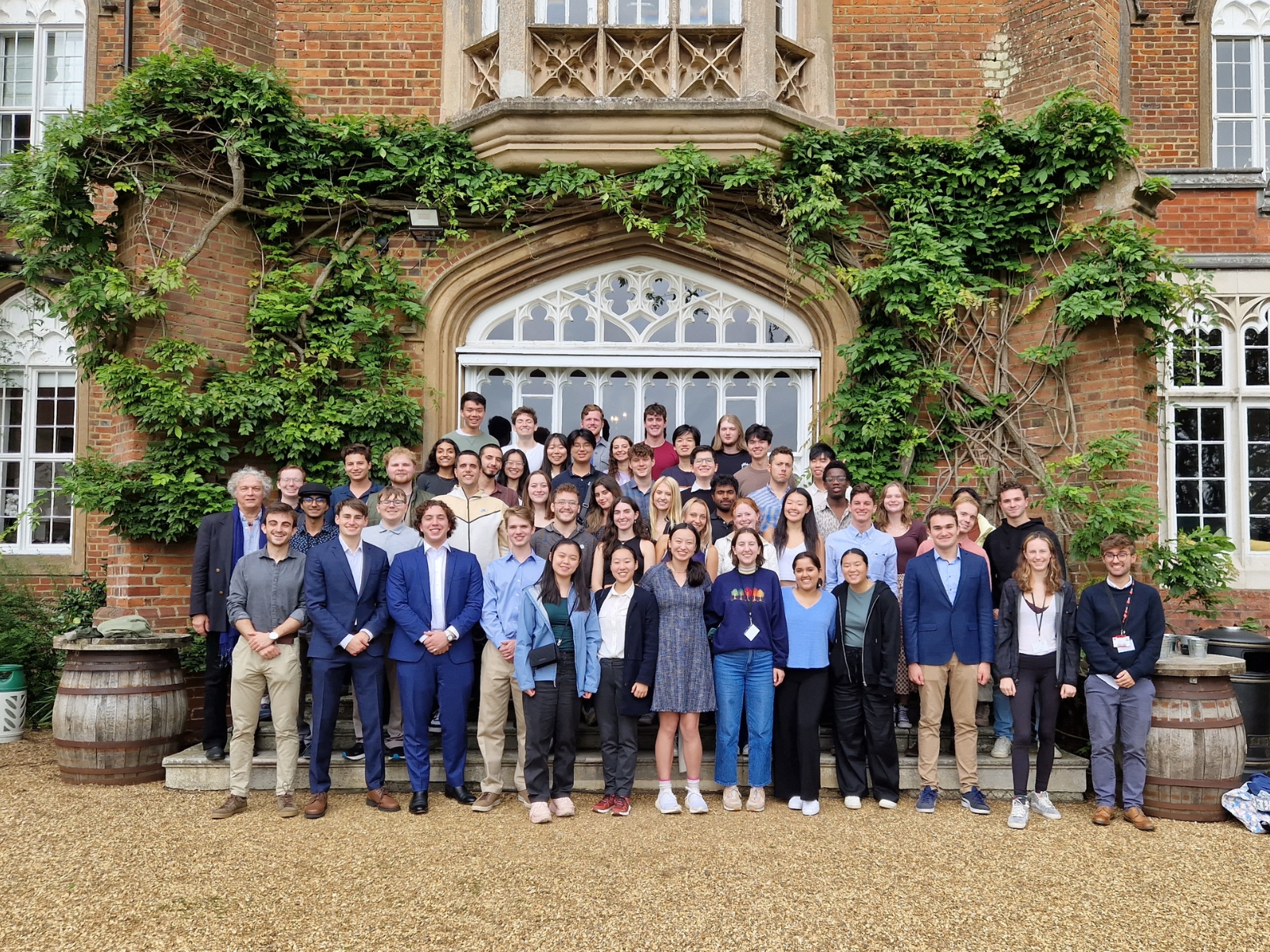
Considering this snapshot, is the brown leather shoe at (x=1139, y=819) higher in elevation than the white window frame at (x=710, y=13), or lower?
lower

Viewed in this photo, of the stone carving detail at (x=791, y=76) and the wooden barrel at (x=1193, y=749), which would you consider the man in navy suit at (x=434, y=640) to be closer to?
the wooden barrel at (x=1193, y=749)

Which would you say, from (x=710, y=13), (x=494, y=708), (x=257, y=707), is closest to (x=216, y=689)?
(x=257, y=707)

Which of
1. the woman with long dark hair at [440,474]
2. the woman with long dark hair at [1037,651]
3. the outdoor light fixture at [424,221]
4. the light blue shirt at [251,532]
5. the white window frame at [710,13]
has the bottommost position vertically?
the woman with long dark hair at [1037,651]

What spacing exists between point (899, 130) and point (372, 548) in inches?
234

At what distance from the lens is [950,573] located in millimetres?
5922

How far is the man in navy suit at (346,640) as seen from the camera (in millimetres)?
5609

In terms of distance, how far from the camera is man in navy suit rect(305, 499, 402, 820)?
5609 millimetres

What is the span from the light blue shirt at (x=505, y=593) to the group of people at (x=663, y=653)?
0.01 m

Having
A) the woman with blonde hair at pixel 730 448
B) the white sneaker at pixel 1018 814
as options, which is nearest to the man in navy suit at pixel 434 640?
the woman with blonde hair at pixel 730 448

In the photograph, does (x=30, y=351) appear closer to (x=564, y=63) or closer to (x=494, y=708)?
(x=564, y=63)

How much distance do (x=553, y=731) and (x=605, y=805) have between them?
0.53 metres

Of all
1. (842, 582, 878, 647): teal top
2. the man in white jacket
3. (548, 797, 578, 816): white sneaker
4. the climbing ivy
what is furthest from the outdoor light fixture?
(548, 797, 578, 816): white sneaker

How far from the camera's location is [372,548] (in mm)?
5801

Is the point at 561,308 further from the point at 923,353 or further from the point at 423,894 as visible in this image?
the point at 423,894
